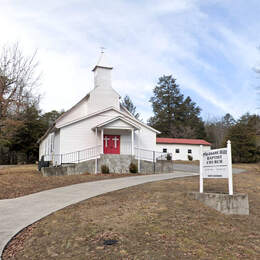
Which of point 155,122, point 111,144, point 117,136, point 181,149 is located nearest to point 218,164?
point 111,144

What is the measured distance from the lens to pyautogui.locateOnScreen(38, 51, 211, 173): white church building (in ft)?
63.3

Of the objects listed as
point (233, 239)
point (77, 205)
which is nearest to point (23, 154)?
point (77, 205)

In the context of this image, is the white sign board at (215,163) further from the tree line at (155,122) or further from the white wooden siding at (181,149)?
the white wooden siding at (181,149)

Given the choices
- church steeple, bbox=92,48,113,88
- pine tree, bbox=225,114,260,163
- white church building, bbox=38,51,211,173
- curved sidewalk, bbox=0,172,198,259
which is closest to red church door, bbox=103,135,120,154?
white church building, bbox=38,51,211,173

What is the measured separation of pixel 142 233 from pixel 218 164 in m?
3.85

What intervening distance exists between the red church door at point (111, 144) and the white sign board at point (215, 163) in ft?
41.8

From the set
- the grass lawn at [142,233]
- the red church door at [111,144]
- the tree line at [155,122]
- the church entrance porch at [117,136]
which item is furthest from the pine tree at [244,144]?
the grass lawn at [142,233]

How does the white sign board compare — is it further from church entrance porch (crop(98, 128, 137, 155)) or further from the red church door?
the red church door

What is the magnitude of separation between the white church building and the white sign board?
35.7 feet

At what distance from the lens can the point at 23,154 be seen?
47.0 m

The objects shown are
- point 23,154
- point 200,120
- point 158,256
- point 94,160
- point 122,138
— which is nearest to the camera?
point 158,256

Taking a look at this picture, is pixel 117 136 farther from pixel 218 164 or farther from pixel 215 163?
pixel 218 164

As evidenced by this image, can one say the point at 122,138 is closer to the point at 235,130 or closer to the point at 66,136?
the point at 66,136

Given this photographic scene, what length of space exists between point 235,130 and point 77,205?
36016mm
